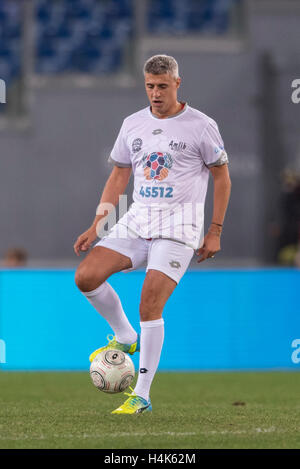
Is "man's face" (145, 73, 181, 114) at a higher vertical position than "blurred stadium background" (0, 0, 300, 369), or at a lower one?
higher

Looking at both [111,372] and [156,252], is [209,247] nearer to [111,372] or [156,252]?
[156,252]

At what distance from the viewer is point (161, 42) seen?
1512 cm

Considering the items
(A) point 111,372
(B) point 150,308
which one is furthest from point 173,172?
(A) point 111,372

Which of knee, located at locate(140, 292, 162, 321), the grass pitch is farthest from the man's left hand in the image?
the grass pitch

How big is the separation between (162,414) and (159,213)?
1.13 metres

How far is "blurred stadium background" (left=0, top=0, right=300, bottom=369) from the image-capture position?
588 inches

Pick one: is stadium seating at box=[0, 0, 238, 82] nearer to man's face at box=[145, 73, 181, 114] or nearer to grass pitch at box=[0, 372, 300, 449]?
grass pitch at box=[0, 372, 300, 449]

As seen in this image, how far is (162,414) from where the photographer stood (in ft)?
18.2

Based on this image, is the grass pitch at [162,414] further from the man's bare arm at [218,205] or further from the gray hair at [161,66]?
the gray hair at [161,66]

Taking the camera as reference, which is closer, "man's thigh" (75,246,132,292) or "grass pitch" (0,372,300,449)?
"grass pitch" (0,372,300,449)

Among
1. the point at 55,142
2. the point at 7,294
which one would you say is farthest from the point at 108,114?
the point at 7,294

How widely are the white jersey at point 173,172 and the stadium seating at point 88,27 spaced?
389 inches

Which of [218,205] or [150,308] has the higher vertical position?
[218,205]

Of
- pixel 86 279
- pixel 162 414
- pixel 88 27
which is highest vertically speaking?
pixel 88 27
